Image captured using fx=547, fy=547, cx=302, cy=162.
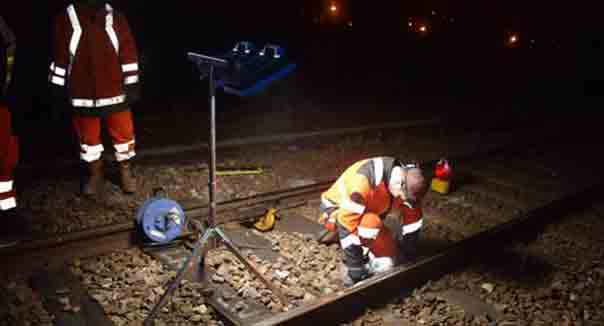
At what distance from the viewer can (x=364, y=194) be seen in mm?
4617

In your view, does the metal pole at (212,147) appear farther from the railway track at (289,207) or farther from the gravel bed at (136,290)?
the railway track at (289,207)

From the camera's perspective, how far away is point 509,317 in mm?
4664

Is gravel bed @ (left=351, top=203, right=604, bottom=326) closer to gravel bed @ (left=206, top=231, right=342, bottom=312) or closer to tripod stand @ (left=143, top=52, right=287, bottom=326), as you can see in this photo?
gravel bed @ (left=206, top=231, right=342, bottom=312)

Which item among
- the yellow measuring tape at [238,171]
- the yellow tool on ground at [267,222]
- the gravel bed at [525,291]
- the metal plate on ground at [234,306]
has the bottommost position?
the gravel bed at [525,291]

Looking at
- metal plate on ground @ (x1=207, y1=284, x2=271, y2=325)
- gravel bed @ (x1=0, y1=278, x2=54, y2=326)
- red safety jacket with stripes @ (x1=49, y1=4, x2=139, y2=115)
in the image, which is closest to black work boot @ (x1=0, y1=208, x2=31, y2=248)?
gravel bed @ (x1=0, y1=278, x2=54, y2=326)

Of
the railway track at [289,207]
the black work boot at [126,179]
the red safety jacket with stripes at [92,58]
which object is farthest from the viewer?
the black work boot at [126,179]

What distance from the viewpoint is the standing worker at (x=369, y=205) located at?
4.58 m

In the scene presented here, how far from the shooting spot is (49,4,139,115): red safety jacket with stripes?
5668mm

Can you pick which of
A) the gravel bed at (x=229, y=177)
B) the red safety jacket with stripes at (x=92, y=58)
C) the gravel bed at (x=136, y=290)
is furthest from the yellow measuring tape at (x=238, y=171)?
the gravel bed at (x=136, y=290)

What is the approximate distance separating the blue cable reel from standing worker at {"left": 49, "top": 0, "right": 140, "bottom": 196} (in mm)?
1342

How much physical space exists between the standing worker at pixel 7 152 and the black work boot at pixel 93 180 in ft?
2.61

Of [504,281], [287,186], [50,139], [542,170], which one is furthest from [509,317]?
[50,139]

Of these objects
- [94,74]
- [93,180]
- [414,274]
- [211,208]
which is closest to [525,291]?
[414,274]

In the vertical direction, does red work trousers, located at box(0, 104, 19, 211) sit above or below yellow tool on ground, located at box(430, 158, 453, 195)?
above
